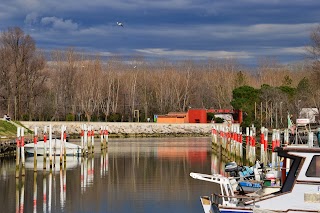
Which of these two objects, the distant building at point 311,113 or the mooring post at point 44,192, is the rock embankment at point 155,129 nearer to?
the distant building at point 311,113

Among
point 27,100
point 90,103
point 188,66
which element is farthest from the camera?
point 188,66

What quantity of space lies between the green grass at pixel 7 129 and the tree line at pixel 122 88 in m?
27.3

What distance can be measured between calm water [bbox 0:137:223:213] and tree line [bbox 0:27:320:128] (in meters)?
36.8

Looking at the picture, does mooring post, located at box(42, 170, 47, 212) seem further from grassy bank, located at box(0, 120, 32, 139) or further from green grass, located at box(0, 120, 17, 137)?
green grass, located at box(0, 120, 17, 137)

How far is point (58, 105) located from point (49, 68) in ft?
39.4

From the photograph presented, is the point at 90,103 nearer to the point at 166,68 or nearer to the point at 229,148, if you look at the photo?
the point at 166,68

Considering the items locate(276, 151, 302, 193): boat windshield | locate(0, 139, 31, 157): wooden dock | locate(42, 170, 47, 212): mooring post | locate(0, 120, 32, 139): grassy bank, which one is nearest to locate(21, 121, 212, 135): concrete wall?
locate(0, 120, 32, 139): grassy bank

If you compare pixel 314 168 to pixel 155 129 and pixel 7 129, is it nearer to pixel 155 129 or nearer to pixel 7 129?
pixel 7 129

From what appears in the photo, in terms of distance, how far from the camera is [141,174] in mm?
51344

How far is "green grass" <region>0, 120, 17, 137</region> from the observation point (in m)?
79.9

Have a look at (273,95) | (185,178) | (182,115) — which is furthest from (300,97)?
(185,178)

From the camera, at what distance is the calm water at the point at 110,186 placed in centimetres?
3550

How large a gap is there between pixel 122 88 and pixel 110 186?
99.8 metres

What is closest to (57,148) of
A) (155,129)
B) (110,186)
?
(110,186)
